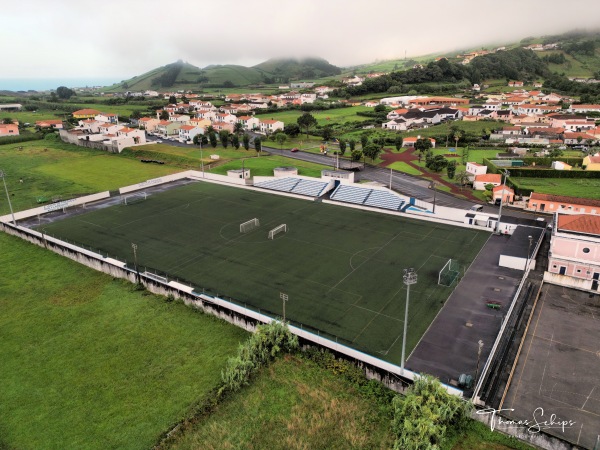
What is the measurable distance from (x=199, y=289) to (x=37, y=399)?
12891mm

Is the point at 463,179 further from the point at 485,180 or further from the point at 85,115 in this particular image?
the point at 85,115

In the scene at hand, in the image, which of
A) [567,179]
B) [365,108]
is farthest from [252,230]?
[365,108]

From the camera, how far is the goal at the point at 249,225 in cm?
4531

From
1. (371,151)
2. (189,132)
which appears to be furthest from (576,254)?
(189,132)

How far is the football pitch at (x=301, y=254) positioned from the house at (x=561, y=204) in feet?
47.1

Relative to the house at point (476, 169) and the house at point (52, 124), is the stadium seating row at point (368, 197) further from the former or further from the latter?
the house at point (52, 124)

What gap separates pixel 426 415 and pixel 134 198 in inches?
1957

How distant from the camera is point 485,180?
62406 mm

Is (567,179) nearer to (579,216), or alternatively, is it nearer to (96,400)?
(579,216)

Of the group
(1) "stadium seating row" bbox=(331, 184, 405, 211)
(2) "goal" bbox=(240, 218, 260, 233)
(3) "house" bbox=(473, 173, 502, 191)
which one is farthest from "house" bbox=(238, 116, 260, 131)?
(2) "goal" bbox=(240, 218, 260, 233)

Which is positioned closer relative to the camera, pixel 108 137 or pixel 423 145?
pixel 423 145

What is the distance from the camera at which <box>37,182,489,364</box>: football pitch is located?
29.6m

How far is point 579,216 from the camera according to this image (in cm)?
3594

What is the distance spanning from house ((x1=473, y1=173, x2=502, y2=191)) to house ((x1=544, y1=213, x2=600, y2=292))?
90.0ft
